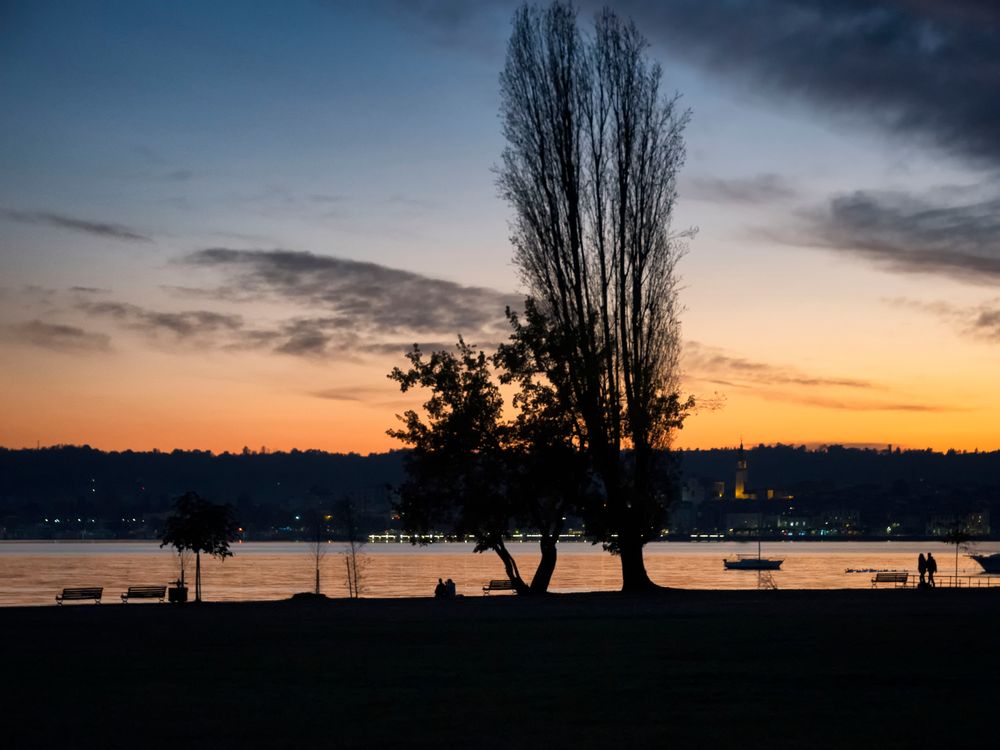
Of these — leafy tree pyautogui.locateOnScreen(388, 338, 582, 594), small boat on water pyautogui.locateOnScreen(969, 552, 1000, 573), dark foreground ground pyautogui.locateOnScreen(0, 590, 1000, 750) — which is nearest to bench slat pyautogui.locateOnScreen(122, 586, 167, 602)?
leafy tree pyautogui.locateOnScreen(388, 338, 582, 594)

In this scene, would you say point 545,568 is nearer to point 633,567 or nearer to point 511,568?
point 511,568

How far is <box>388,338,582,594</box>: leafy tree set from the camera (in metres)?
48.3

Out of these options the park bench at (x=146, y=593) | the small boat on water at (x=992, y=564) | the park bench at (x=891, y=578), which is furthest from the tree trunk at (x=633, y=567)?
the small boat on water at (x=992, y=564)

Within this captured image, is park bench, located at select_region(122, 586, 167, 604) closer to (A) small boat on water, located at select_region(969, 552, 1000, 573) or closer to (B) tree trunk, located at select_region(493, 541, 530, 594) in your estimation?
(B) tree trunk, located at select_region(493, 541, 530, 594)

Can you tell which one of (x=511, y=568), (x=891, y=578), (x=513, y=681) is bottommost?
(x=891, y=578)

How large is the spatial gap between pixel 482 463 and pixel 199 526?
1214 centimetres

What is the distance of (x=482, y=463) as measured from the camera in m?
49.2

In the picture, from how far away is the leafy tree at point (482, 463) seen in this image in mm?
48344

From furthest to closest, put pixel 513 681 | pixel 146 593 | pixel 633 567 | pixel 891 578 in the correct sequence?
1. pixel 891 578
2. pixel 146 593
3. pixel 633 567
4. pixel 513 681

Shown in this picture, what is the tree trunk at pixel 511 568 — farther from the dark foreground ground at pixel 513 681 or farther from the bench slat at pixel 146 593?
the dark foreground ground at pixel 513 681

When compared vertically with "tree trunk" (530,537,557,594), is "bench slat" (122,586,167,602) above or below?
below

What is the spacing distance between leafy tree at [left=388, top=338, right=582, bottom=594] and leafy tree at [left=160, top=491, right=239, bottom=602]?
810 cm

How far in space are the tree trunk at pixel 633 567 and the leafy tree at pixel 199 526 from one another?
16.1 meters

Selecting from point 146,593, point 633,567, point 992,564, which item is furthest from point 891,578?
point 146,593
